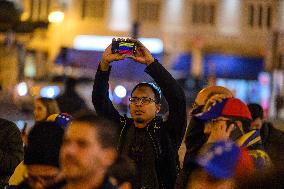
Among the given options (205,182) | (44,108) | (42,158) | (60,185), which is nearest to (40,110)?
(44,108)

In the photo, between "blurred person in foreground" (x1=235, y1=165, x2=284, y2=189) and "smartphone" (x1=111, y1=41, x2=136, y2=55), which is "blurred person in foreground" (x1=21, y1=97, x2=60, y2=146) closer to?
"smartphone" (x1=111, y1=41, x2=136, y2=55)

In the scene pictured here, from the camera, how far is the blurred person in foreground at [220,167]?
295 cm

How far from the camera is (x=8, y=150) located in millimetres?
5602

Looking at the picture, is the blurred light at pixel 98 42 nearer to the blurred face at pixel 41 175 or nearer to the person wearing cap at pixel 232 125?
the person wearing cap at pixel 232 125

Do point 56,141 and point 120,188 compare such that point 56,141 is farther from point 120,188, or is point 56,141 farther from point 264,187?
point 264,187

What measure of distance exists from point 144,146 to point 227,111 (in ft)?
3.07

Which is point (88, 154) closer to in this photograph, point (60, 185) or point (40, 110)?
point (60, 185)

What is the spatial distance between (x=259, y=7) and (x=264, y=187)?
42.7 meters

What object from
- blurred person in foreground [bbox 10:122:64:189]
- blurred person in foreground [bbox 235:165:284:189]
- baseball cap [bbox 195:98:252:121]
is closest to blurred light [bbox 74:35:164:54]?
baseball cap [bbox 195:98:252:121]

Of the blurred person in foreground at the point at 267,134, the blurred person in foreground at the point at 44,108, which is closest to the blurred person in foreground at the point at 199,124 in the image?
the blurred person in foreground at the point at 267,134

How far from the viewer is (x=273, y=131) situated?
7.45m

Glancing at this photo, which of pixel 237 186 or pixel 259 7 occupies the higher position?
pixel 259 7

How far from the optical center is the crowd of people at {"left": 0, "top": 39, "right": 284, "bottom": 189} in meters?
3.04

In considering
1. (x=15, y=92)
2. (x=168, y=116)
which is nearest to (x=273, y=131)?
(x=168, y=116)
